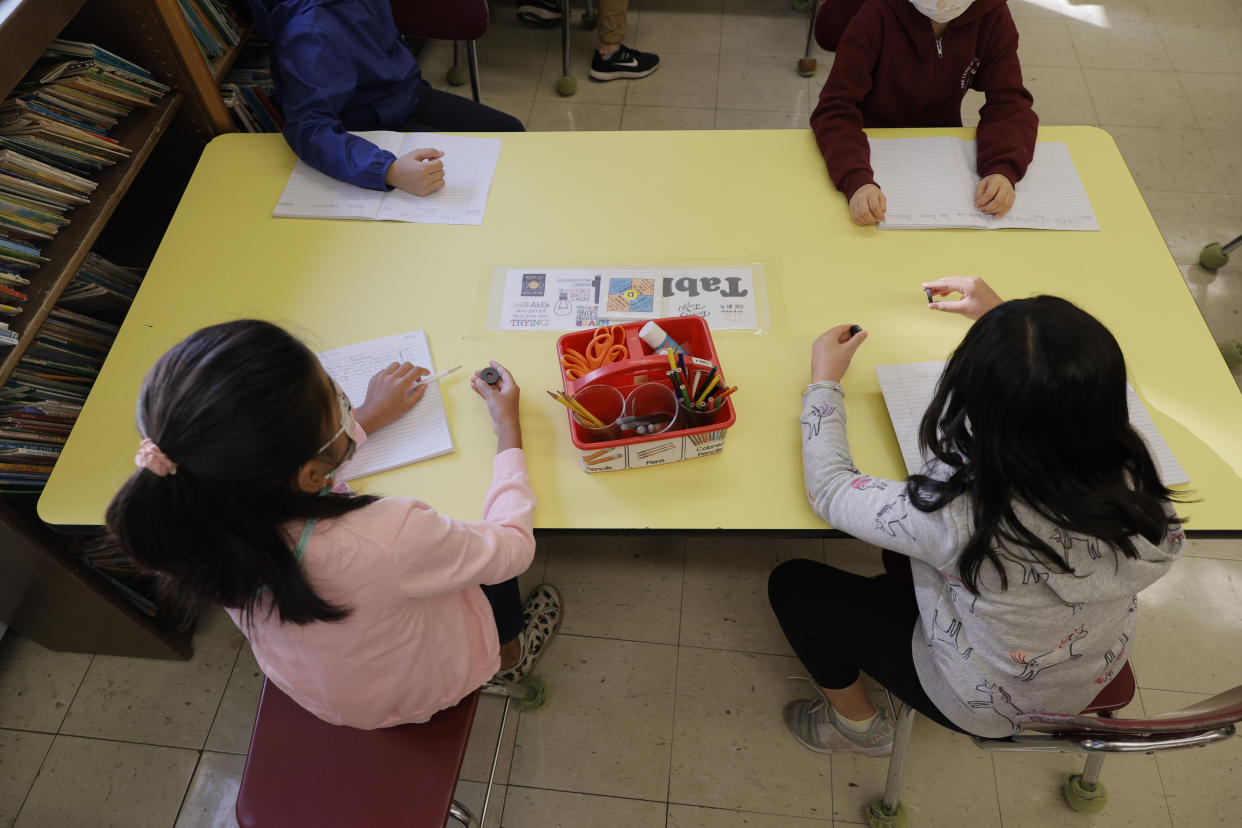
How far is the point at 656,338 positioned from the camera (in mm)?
1177

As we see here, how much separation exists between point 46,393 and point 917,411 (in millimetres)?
1524

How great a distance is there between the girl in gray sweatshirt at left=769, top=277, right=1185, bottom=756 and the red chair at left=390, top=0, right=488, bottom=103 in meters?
1.52

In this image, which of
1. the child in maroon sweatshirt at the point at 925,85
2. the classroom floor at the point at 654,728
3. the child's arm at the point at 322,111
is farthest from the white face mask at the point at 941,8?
the child's arm at the point at 322,111

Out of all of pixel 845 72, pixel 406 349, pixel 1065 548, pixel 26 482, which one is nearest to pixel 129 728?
pixel 26 482

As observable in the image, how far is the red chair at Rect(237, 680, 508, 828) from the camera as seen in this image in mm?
1084

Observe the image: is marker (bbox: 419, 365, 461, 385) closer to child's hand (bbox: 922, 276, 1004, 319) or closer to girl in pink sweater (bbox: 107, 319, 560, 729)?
girl in pink sweater (bbox: 107, 319, 560, 729)

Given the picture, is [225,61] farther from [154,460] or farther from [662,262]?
[154,460]

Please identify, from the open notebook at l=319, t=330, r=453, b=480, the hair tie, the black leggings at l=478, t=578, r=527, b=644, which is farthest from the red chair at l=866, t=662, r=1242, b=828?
the hair tie

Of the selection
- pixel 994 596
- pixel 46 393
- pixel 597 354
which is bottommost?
pixel 46 393

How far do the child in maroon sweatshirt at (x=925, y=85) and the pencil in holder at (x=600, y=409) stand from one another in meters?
0.62

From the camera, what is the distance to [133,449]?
120cm

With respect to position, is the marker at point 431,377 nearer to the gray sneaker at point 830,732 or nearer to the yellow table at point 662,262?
the yellow table at point 662,262

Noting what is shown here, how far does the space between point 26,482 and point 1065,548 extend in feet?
5.43

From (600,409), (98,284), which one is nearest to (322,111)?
(98,284)
